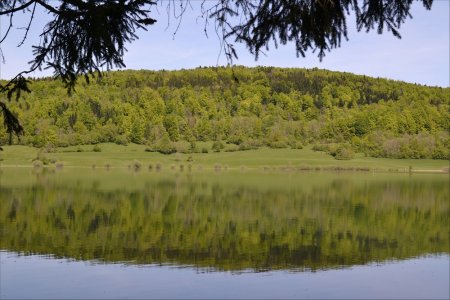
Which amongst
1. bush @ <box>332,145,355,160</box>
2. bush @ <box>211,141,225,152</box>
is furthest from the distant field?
bush @ <box>211,141,225,152</box>

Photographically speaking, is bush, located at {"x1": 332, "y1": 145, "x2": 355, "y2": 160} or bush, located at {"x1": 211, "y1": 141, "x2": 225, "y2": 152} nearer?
bush, located at {"x1": 332, "y1": 145, "x2": 355, "y2": 160}

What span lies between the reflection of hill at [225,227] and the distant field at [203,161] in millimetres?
77676

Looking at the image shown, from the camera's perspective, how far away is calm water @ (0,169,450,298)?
69.6 ft

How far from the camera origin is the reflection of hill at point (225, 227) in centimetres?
2823

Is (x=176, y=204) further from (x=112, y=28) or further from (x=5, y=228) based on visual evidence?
(x=112, y=28)

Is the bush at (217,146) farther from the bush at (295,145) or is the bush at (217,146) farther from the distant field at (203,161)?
the bush at (295,145)

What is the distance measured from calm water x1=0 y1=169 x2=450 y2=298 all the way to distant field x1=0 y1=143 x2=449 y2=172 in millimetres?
84579

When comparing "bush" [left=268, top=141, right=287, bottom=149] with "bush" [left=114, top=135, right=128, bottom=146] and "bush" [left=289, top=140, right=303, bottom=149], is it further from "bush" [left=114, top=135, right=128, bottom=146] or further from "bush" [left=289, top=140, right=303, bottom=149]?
"bush" [left=114, top=135, right=128, bottom=146]

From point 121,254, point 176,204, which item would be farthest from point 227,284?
point 176,204

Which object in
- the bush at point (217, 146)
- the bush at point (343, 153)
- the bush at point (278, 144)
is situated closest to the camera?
the bush at point (343, 153)

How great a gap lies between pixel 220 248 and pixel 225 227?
7.97 meters

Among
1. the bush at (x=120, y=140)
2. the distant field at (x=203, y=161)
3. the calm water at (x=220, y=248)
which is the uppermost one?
the bush at (x=120, y=140)

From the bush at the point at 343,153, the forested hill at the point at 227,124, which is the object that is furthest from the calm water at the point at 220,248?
the forested hill at the point at 227,124

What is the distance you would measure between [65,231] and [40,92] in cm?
15766
